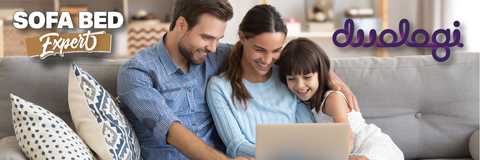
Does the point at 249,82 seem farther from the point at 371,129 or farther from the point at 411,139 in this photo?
the point at 411,139

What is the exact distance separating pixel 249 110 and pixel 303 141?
493 mm

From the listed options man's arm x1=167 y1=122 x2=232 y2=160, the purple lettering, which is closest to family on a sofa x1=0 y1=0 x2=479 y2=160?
man's arm x1=167 y1=122 x2=232 y2=160

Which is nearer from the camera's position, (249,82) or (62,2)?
(249,82)

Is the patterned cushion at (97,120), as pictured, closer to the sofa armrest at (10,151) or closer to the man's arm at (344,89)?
the sofa armrest at (10,151)

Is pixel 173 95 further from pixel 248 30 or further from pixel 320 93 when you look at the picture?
pixel 320 93

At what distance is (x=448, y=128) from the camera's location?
1.62 meters

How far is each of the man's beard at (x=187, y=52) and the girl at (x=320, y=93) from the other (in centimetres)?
33

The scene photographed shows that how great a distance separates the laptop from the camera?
3.18ft

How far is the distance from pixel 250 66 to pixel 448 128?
3.01 ft

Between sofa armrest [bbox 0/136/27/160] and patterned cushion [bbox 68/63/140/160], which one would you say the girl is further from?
sofa armrest [bbox 0/136/27/160]

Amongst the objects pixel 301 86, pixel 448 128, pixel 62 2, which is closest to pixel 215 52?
pixel 301 86

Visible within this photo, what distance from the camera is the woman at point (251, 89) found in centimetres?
137

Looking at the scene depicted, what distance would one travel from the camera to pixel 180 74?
1438mm

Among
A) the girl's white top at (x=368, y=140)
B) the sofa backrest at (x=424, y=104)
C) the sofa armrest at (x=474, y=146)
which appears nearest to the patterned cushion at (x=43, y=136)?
the girl's white top at (x=368, y=140)
